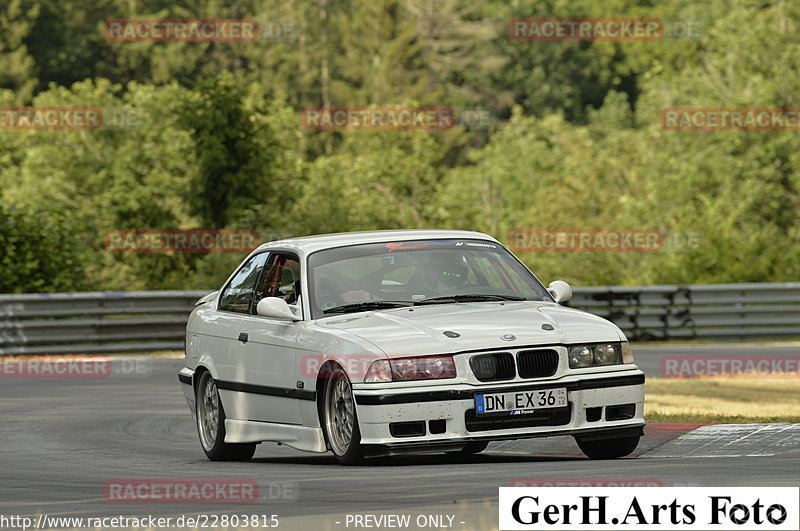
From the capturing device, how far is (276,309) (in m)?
11.2

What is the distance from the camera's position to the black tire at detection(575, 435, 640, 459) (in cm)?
1100

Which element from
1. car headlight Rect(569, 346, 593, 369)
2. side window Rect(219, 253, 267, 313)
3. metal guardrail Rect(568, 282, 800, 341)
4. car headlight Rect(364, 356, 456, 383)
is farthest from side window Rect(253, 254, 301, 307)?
metal guardrail Rect(568, 282, 800, 341)

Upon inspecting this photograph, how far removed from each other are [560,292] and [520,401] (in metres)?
1.67

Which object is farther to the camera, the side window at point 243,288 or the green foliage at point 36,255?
the green foliage at point 36,255

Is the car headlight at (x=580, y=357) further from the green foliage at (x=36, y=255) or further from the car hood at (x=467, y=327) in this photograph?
the green foliage at (x=36, y=255)

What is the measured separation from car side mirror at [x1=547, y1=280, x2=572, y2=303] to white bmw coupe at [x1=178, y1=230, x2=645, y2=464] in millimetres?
16

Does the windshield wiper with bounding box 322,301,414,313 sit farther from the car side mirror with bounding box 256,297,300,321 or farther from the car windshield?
the car side mirror with bounding box 256,297,300,321

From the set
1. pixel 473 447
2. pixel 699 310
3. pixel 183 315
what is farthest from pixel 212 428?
pixel 699 310

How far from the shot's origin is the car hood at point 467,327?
10242 mm

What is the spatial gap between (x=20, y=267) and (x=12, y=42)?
58.2m

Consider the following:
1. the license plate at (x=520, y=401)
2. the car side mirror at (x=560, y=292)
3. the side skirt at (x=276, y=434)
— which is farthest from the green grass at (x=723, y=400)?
the side skirt at (x=276, y=434)

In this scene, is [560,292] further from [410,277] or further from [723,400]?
[723,400]

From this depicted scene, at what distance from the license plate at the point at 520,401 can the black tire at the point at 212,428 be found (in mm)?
2543

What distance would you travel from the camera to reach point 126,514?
8.68m
